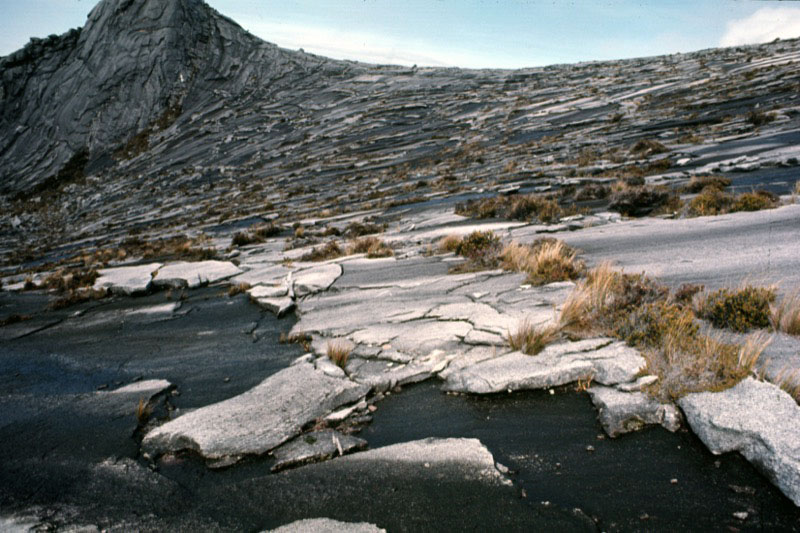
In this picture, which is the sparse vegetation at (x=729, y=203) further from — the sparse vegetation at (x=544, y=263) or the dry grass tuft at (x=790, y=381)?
the dry grass tuft at (x=790, y=381)

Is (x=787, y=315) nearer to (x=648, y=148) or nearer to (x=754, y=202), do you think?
(x=754, y=202)

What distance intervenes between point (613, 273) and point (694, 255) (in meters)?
2.12

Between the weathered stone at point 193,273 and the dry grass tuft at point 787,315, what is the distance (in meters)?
11.5

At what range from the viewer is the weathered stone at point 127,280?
37.0 ft

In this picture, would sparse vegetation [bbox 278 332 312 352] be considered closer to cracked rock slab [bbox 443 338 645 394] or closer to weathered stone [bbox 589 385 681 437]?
cracked rock slab [bbox 443 338 645 394]

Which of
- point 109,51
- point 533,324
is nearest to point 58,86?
point 109,51

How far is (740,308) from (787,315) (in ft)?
1.39

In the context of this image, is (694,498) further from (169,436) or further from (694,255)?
(694,255)

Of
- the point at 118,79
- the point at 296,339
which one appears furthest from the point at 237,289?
the point at 118,79

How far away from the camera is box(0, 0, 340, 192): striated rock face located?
5906cm

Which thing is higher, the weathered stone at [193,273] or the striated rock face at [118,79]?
the striated rock face at [118,79]

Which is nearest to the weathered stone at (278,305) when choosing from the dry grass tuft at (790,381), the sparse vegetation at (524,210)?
the dry grass tuft at (790,381)

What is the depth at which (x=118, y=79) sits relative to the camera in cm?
6250

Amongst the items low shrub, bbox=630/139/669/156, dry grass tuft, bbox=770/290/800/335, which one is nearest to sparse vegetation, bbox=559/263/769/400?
dry grass tuft, bbox=770/290/800/335
